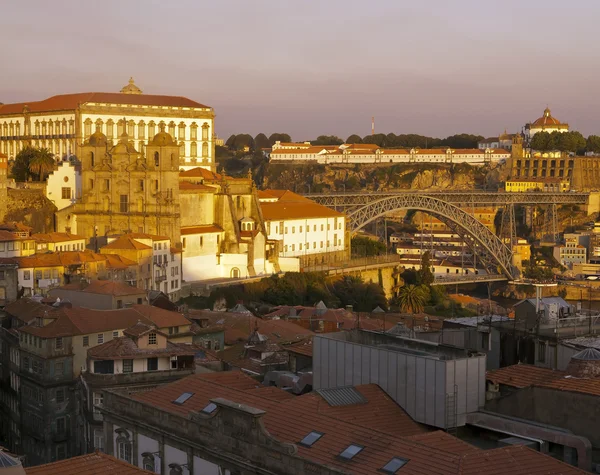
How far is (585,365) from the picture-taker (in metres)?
17.3

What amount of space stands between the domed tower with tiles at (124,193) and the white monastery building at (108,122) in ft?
48.4

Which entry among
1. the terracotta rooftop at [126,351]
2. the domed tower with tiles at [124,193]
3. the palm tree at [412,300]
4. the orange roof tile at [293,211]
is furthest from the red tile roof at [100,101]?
the terracotta rooftop at [126,351]

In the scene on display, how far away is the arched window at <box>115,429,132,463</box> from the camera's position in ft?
61.0

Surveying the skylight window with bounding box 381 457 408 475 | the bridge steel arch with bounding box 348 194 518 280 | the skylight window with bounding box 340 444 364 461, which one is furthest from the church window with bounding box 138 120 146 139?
the skylight window with bounding box 381 457 408 475

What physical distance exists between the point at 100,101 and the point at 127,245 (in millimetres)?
27603

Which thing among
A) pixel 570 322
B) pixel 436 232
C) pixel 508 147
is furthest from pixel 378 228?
pixel 570 322

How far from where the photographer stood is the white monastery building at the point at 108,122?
7688 centimetres

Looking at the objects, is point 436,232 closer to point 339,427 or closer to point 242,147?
point 242,147

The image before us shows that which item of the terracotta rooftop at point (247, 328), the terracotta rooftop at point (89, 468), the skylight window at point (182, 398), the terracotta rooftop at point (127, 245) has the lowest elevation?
the terracotta rooftop at point (247, 328)

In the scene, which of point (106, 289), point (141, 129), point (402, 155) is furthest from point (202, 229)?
point (402, 155)

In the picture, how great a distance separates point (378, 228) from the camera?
120m

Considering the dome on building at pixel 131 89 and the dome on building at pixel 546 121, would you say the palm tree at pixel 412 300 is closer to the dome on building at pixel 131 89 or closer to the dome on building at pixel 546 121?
the dome on building at pixel 131 89

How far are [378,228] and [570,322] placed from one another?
97773 mm

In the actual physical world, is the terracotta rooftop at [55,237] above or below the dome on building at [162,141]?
below
